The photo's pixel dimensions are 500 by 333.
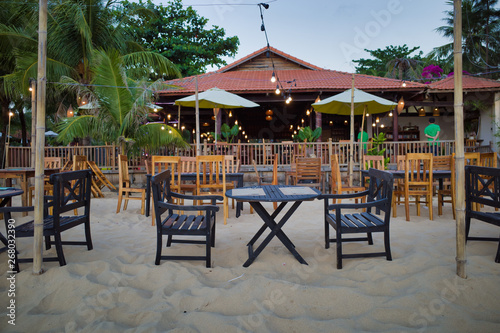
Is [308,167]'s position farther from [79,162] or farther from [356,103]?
[79,162]

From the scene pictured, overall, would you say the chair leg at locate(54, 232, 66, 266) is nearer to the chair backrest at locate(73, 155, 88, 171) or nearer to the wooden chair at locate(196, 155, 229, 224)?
the wooden chair at locate(196, 155, 229, 224)

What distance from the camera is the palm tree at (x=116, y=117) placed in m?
8.53

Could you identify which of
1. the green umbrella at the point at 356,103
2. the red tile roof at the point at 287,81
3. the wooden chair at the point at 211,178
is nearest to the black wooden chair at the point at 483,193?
the wooden chair at the point at 211,178

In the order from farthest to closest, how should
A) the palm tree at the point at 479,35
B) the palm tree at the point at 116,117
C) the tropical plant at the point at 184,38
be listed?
the palm tree at the point at 479,35 < the tropical plant at the point at 184,38 < the palm tree at the point at 116,117

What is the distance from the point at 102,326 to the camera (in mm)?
1862

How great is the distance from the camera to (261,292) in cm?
228

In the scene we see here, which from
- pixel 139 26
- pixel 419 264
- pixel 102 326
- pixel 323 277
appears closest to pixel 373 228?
pixel 419 264

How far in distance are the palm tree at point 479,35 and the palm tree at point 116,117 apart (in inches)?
974

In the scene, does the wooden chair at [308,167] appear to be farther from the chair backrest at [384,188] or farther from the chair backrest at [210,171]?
the chair backrest at [384,188]

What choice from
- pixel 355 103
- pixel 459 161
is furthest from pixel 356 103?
pixel 459 161

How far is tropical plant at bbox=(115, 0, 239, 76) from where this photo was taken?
19.0 m

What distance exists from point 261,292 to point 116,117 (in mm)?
8309

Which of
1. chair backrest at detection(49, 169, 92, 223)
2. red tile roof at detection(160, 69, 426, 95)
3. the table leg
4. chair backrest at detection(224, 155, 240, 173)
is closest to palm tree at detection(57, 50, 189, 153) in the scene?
red tile roof at detection(160, 69, 426, 95)

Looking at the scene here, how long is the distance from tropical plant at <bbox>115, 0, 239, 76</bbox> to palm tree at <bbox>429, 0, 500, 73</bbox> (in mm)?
18023
